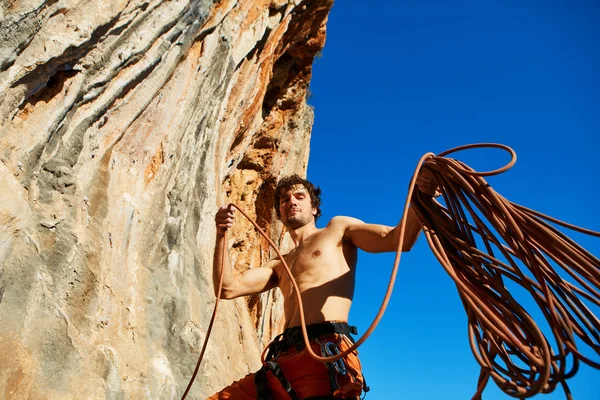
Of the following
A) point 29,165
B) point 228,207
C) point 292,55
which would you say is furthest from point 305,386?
point 292,55

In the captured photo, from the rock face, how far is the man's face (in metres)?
1.76

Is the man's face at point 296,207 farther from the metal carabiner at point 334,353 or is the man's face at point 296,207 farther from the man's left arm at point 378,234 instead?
the metal carabiner at point 334,353

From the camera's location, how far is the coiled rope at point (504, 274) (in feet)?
7.59

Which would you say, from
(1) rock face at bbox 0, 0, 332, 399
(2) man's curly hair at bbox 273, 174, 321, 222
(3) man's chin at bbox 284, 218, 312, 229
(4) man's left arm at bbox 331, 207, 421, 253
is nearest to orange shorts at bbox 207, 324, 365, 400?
(4) man's left arm at bbox 331, 207, 421, 253

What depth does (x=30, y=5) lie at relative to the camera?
3.78m

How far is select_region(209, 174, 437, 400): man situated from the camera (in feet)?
9.62

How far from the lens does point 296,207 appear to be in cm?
370

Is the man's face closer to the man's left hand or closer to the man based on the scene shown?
the man

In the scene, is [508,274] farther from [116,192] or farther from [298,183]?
[116,192]

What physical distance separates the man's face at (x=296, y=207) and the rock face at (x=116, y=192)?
5.76ft

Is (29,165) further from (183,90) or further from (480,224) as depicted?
(480,224)

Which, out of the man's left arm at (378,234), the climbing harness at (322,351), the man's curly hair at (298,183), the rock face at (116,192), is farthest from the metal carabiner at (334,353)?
the rock face at (116,192)

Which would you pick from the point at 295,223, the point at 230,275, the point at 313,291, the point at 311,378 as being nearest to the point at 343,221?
the point at 295,223

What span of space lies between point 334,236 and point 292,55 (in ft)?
25.1
